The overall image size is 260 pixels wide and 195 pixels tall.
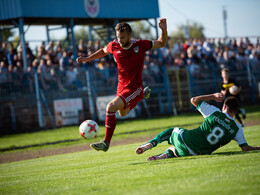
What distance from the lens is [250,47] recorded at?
28.0 m

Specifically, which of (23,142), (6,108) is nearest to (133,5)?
(6,108)

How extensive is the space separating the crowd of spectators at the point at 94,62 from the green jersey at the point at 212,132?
13.4 meters

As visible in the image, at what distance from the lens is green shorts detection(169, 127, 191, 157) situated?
6.72 m

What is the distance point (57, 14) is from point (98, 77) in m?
4.98

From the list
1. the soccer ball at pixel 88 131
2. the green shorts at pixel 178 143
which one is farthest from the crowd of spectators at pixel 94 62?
the green shorts at pixel 178 143

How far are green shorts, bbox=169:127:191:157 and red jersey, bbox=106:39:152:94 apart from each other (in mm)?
1318

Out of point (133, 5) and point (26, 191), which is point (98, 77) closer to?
point (133, 5)

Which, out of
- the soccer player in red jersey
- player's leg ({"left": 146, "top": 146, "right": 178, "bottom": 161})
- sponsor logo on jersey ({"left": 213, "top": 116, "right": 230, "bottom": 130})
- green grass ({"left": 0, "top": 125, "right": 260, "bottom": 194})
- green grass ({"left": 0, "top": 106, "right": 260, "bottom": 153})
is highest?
the soccer player in red jersey

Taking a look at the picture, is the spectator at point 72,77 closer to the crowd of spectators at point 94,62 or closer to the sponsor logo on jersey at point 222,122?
the crowd of spectators at point 94,62

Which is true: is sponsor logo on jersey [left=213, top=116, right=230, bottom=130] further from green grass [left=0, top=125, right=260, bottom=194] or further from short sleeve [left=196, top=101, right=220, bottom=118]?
green grass [left=0, top=125, right=260, bottom=194]

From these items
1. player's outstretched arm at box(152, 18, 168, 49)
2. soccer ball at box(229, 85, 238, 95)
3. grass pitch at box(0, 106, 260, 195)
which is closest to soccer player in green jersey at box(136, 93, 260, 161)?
grass pitch at box(0, 106, 260, 195)

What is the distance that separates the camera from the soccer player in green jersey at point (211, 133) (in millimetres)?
6371

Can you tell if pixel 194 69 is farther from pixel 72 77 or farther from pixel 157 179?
pixel 157 179

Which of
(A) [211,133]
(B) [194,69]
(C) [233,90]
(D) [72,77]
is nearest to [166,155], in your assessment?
(A) [211,133]
